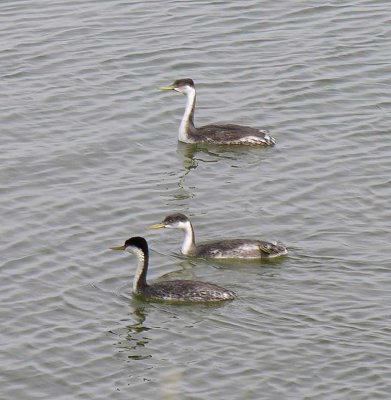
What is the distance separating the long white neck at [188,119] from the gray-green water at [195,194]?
212 mm

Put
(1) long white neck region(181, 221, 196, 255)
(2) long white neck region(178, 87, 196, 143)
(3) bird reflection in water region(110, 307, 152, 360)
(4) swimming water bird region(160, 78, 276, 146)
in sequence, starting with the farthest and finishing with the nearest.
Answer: (2) long white neck region(178, 87, 196, 143)
(4) swimming water bird region(160, 78, 276, 146)
(1) long white neck region(181, 221, 196, 255)
(3) bird reflection in water region(110, 307, 152, 360)

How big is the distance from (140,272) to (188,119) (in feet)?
18.0

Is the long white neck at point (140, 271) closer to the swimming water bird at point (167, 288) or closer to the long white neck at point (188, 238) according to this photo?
the swimming water bird at point (167, 288)

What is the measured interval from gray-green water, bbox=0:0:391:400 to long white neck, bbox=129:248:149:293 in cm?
24

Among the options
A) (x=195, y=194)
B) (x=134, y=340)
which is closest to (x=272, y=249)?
(x=134, y=340)

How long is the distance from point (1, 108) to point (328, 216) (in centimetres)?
622

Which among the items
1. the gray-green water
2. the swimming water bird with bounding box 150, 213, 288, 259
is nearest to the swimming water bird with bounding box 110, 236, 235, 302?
the gray-green water

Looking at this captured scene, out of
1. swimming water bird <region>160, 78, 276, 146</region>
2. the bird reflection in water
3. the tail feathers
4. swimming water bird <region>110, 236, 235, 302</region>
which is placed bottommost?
the bird reflection in water

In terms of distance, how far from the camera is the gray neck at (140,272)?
1711 cm

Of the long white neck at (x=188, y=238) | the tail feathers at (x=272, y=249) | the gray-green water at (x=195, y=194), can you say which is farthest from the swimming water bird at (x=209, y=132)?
the tail feathers at (x=272, y=249)

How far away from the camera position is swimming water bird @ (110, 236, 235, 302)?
1677cm

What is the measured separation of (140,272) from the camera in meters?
17.2

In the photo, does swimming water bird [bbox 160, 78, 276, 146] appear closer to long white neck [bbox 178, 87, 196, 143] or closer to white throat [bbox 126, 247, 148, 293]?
long white neck [bbox 178, 87, 196, 143]

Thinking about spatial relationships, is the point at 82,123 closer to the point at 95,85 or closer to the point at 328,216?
the point at 95,85
